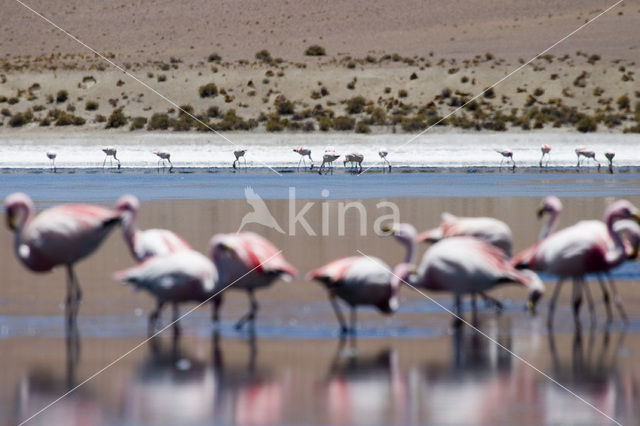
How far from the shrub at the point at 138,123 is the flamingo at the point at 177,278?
43.3m

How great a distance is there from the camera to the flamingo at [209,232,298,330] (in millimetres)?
9500

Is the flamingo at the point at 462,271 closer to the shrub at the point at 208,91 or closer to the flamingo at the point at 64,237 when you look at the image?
the flamingo at the point at 64,237

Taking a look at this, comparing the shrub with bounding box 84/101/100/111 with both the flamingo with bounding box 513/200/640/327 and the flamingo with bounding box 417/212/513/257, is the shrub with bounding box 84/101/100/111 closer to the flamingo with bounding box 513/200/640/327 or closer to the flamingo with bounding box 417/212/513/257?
the flamingo with bounding box 417/212/513/257

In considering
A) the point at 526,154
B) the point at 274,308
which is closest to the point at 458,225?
the point at 274,308

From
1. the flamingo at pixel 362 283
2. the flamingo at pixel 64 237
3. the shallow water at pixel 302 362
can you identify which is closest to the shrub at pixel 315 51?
the shallow water at pixel 302 362

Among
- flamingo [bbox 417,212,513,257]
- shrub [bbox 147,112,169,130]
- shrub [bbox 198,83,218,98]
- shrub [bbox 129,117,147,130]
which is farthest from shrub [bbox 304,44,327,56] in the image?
flamingo [bbox 417,212,513,257]

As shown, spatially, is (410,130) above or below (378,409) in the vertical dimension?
above

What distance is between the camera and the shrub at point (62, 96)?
197ft

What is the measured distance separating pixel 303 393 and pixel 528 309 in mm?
3654

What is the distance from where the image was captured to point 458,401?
725 centimetres

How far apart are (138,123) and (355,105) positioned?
35.9ft

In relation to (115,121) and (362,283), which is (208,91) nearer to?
(115,121)

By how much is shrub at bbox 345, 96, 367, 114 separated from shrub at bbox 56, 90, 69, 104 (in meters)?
14.7

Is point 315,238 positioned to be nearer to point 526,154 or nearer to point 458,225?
point 458,225
